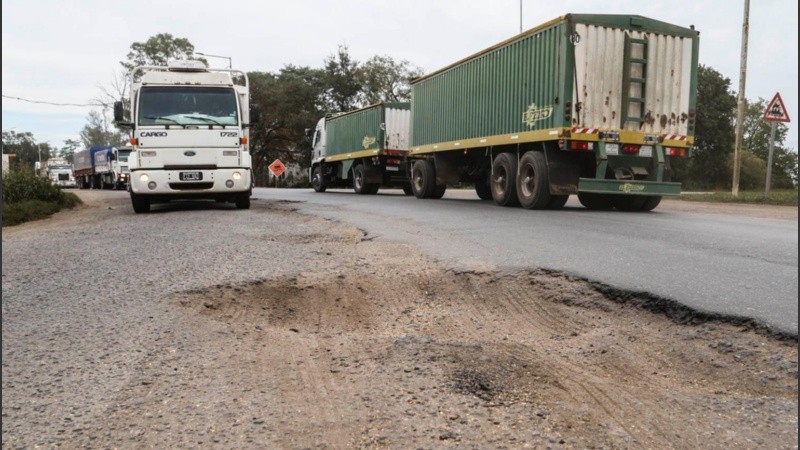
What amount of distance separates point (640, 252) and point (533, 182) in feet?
18.8

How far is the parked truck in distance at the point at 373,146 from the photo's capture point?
66.5 ft

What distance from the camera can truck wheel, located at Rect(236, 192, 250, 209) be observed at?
1194 cm

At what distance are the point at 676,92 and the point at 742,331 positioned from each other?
9101 mm

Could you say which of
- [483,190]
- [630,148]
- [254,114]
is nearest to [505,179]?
[630,148]

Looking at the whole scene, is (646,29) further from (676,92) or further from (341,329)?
(341,329)

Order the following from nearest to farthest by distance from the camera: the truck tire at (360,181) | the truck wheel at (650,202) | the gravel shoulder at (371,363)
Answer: the gravel shoulder at (371,363) < the truck wheel at (650,202) < the truck tire at (360,181)

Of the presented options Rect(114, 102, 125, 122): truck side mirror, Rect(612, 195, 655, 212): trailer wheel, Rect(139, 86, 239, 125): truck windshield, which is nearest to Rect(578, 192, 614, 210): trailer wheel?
Rect(612, 195, 655, 212): trailer wheel

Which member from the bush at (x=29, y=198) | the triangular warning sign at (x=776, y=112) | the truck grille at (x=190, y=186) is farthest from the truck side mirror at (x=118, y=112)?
the triangular warning sign at (x=776, y=112)

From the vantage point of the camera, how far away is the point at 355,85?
167ft

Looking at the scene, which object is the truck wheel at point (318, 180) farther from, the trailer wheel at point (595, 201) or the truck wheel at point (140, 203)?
the trailer wheel at point (595, 201)

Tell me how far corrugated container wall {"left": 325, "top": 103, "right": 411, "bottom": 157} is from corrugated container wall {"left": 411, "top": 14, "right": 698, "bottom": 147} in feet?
26.0

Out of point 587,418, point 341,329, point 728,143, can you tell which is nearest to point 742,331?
point 587,418

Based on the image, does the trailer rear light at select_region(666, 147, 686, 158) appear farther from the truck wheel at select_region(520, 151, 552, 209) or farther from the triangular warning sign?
the triangular warning sign

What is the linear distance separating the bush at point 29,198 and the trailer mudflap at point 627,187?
11.9 meters
